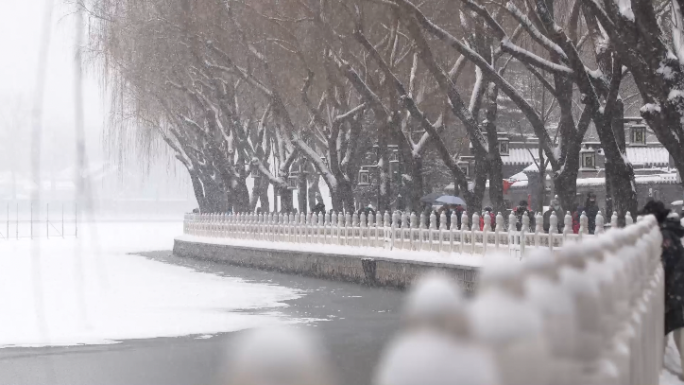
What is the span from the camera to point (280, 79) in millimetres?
39031

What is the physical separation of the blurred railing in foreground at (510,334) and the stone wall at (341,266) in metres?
20.1

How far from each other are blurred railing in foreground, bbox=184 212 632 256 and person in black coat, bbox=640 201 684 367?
4.79 m

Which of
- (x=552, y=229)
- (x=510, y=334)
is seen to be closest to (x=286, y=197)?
(x=552, y=229)

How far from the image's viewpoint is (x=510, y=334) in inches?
95.7

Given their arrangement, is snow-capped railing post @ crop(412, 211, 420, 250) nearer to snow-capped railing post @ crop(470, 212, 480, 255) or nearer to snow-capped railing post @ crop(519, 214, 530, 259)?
snow-capped railing post @ crop(470, 212, 480, 255)

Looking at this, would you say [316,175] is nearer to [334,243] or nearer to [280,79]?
[280,79]

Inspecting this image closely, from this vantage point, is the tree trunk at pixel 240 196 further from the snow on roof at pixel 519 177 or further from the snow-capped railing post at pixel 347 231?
the snow-capped railing post at pixel 347 231

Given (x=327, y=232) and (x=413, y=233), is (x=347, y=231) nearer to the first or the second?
(x=327, y=232)

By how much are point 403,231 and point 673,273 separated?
2015 centimetres

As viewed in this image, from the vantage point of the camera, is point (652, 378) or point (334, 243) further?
point (334, 243)

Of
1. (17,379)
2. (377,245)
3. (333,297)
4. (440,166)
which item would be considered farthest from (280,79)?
(17,379)

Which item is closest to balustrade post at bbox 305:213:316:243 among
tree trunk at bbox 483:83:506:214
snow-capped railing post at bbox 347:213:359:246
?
snow-capped railing post at bbox 347:213:359:246

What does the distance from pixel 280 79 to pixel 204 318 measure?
1792 cm

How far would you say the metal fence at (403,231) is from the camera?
2317 centimetres
